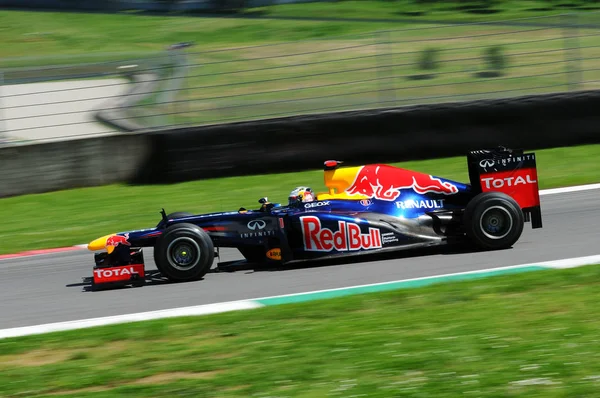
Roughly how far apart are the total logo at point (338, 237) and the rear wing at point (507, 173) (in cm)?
113

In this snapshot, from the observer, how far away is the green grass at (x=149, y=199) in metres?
10.4

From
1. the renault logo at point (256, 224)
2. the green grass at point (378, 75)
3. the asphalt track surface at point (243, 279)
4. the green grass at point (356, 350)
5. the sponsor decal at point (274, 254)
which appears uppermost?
the green grass at point (378, 75)

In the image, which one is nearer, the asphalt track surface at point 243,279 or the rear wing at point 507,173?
the asphalt track surface at point 243,279

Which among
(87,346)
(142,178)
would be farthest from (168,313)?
(142,178)

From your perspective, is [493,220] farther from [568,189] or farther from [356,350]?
[568,189]

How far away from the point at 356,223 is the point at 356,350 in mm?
2515

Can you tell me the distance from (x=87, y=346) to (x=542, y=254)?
13.5 feet

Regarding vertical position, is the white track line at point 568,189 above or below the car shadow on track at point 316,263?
above

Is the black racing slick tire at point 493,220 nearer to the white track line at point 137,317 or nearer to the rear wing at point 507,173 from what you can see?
the rear wing at point 507,173

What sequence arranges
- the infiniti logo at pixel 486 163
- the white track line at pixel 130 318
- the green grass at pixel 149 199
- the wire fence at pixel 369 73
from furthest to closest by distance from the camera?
the wire fence at pixel 369 73 → the green grass at pixel 149 199 → the infiniti logo at pixel 486 163 → the white track line at pixel 130 318

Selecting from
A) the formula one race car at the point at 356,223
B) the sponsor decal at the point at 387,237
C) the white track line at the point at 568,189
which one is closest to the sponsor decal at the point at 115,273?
the formula one race car at the point at 356,223

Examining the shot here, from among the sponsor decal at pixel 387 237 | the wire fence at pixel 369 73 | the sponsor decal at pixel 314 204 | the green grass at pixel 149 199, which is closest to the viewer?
the sponsor decal at pixel 387 237

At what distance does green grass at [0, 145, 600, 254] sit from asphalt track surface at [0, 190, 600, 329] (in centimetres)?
159

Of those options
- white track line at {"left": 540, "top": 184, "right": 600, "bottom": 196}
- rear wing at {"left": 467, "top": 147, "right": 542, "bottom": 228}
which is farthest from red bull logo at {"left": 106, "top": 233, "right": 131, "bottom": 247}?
white track line at {"left": 540, "top": 184, "right": 600, "bottom": 196}
